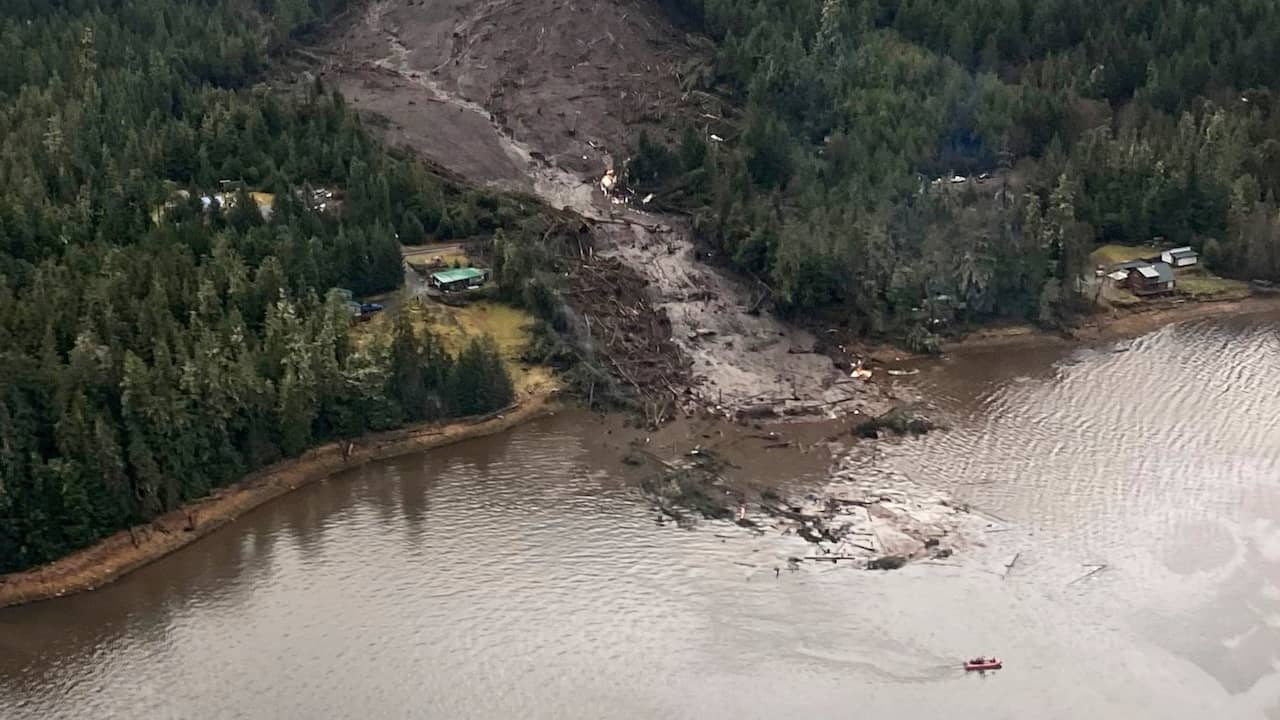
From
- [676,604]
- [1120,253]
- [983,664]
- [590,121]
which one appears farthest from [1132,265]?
[676,604]

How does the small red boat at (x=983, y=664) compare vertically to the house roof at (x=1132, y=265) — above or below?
below

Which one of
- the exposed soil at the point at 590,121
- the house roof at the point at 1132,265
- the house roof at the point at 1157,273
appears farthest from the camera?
the house roof at the point at 1132,265

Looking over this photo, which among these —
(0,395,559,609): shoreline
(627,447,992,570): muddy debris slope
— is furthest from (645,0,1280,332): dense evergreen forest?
(0,395,559,609): shoreline

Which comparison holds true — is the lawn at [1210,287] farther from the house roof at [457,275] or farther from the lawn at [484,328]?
the house roof at [457,275]

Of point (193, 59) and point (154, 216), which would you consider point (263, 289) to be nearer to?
point (154, 216)

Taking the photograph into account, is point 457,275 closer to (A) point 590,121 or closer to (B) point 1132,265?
(A) point 590,121

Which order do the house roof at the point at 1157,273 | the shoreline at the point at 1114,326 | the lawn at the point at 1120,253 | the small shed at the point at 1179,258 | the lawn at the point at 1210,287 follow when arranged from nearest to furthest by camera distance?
the shoreline at the point at 1114,326 → the house roof at the point at 1157,273 → the lawn at the point at 1210,287 → the small shed at the point at 1179,258 → the lawn at the point at 1120,253

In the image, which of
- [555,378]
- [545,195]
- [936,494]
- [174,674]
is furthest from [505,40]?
[174,674]

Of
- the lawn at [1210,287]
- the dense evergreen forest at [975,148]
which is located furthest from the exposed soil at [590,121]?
the lawn at [1210,287]
